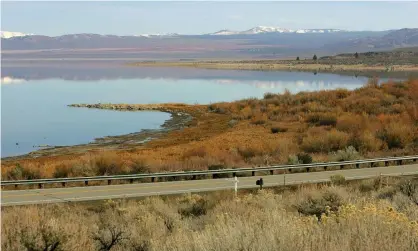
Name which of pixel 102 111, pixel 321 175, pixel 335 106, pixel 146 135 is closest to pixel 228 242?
pixel 321 175

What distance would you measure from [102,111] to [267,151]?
40.1 metres

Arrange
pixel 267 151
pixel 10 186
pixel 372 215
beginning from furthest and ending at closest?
pixel 267 151 → pixel 10 186 → pixel 372 215

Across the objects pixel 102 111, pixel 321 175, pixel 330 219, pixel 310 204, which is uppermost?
pixel 330 219

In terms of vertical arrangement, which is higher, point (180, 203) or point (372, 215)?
point (372, 215)

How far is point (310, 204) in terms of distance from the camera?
12828 millimetres

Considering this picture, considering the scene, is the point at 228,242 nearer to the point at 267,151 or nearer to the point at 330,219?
the point at 330,219

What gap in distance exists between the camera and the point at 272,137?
4006cm

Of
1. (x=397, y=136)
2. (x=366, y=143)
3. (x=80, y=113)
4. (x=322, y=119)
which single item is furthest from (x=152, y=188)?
(x=80, y=113)

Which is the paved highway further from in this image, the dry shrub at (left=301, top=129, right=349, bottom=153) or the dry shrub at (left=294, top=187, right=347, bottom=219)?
the dry shrub at (left=301, top=129, right=349, bottom=153)

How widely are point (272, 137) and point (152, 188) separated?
2194cm

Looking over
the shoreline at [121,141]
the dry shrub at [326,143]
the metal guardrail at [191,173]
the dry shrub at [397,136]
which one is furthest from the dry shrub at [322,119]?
the metal guardrail at [191,173]

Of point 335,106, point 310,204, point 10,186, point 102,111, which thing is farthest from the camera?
point 102,111

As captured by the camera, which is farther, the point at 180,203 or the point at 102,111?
the point at 102,111

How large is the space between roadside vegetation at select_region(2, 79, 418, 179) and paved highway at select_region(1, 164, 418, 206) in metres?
4.06
